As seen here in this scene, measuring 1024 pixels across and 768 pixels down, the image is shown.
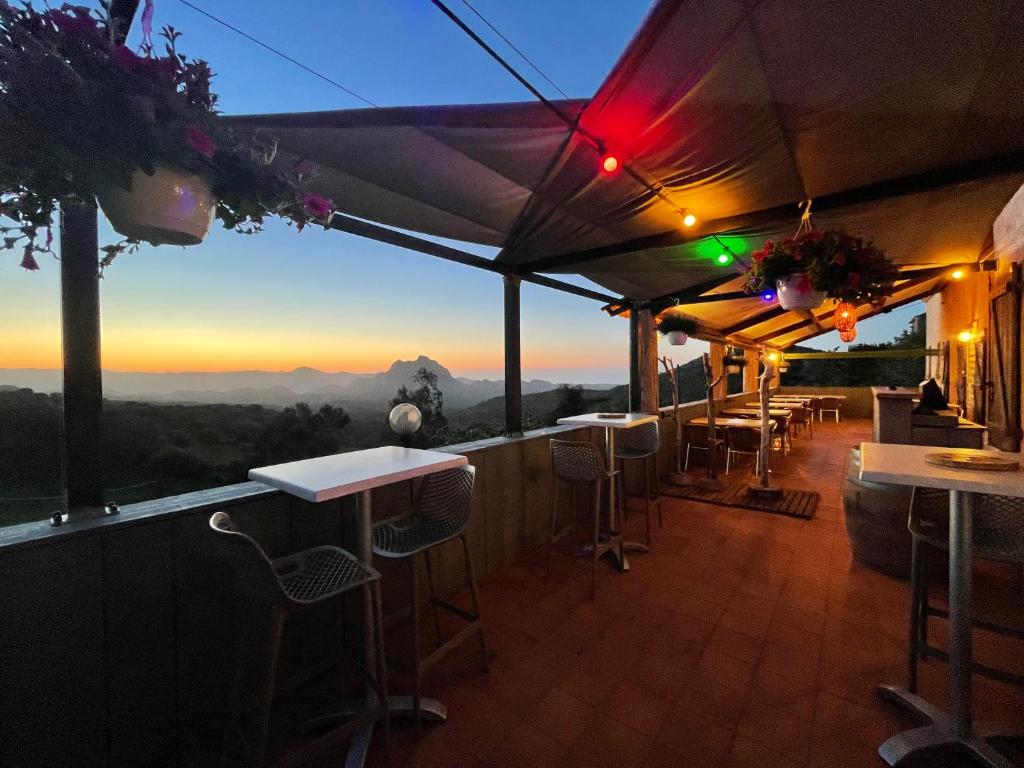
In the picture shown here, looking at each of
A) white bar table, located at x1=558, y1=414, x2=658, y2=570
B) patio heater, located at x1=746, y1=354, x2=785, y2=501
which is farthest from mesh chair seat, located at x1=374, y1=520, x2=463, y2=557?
patio heater, located at x1=746, y1=354, x2=785, y2=501

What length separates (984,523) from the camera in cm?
156

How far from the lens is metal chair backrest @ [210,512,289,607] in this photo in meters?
1.09

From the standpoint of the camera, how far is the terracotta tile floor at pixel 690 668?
1.43 m

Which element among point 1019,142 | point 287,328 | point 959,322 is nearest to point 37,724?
point 287,328

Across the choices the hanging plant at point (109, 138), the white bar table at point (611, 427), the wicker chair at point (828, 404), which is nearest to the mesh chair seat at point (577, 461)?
the white bar table at point (611, 427)

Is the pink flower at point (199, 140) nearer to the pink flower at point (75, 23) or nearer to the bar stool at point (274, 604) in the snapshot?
the pink flower at point (75, 23)

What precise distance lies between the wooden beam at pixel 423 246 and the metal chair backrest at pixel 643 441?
1.39m

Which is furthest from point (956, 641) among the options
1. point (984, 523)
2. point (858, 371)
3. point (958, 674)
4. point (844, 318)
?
point (858, 371)

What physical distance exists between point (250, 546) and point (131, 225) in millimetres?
847

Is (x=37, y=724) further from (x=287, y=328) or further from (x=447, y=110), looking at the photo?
(x=287, y=328)

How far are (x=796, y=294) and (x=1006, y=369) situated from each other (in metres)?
2.50

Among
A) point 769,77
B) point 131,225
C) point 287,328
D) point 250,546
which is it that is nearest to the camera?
point 131,225

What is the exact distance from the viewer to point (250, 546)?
110 centimetres

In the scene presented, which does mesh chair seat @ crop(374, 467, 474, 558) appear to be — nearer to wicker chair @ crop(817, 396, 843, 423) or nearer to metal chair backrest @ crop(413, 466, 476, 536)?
metal chair backrest @ crop(413, 466, 476, 536)
